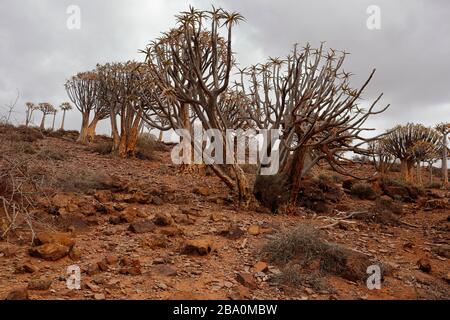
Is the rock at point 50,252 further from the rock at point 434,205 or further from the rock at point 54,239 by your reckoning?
the rock at point 434,205

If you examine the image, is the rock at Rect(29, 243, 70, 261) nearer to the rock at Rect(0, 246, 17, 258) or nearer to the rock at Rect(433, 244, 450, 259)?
the rock at Rect(0, 246, 17, 258)

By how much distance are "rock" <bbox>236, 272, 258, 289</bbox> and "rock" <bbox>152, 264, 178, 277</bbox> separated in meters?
0.68

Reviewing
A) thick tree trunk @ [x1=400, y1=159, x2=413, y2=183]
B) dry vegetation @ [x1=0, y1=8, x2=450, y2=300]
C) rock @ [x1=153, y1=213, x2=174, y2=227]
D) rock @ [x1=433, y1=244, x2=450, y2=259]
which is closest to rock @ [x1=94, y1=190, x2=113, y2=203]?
dry vegetation @ [x1=0, y1=8, x2=450, y2=300]

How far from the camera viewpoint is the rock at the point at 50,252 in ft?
12.3

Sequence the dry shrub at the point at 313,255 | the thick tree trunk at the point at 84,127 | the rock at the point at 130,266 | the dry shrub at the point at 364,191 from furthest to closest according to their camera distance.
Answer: the thick tree trunk at the point at 84,127
the dry shrub at the point at 364,191
the dry shrub at the point at 313,255
the rock at the point at 130,266

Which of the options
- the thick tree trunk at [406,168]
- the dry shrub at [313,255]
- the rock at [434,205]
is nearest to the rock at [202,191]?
the dry shrub at [313,255]

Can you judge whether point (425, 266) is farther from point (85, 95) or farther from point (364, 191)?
point (85, 95)

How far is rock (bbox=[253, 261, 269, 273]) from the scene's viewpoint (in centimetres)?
383

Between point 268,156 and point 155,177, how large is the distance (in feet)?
11.6

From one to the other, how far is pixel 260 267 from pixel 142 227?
1.88 m

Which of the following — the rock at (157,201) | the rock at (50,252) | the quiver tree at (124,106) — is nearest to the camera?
the rock at (50,252)

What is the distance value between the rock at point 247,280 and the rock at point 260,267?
0.73 feet

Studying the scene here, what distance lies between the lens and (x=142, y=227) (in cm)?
487

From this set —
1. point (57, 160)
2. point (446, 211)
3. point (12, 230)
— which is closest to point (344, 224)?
point (446, 211)
